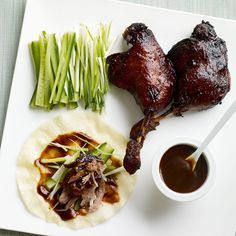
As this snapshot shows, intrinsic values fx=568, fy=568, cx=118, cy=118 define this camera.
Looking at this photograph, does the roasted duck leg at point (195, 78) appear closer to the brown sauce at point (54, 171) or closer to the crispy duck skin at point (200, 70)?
the crispy duck skin at point (200, 70)

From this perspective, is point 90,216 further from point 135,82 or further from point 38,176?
point 135,82

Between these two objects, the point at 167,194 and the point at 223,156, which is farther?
the point at 223,156

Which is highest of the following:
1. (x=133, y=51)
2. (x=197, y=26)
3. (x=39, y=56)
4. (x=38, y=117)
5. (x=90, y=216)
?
(x=197, y=26)

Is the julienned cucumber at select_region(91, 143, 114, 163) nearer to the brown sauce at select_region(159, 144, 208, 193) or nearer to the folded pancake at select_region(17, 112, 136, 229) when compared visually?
the folded pancake at select_region(17, 112, 136, 229)

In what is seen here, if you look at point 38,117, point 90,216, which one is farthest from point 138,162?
point 38,117

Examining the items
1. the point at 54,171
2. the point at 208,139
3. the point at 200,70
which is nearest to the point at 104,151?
the point at 54,171
